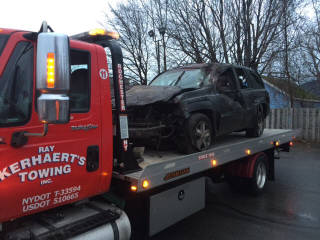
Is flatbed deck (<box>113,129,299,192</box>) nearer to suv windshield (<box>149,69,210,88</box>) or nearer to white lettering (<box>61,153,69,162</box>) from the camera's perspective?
white lettering (<box>61,153,69,162</box>)

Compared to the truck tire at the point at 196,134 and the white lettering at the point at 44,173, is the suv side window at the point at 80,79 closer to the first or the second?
the white lettering at the point at 44,173

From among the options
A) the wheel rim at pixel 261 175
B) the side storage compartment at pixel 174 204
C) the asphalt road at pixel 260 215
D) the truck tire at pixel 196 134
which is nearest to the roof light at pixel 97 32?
the truck tire at pixel 196 134

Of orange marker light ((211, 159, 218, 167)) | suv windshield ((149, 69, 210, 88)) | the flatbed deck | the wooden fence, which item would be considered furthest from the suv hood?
the wooden fence

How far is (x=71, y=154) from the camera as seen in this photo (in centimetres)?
272

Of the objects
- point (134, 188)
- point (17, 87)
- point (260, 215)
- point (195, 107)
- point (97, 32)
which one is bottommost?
point (260, 215)

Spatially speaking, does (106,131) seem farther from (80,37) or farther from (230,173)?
(230,173)

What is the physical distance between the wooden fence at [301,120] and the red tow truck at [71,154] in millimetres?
12193

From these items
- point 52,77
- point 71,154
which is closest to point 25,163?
point 71,154

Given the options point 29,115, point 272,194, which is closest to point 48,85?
point 29,115

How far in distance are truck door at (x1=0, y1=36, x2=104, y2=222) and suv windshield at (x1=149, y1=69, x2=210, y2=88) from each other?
2.51 meters

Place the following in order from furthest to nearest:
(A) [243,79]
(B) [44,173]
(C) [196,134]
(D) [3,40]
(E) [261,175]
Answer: (E) [261,175] → (A) [243,79] → (C) [196,134] → (B) [44,173] → (D) [3,40]

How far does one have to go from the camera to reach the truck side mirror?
1.98 m

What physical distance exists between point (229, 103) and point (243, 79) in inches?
44.6

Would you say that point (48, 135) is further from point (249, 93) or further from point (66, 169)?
point (249, 93)
